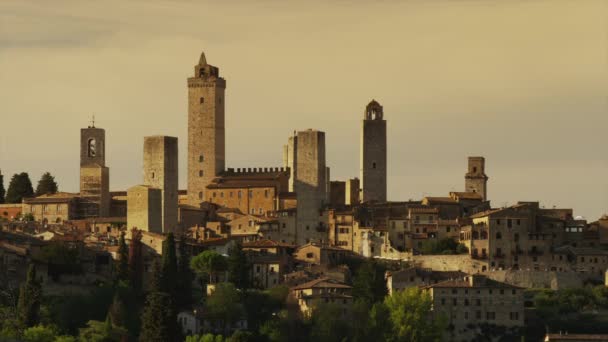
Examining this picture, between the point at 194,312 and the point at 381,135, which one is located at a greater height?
the point at 381,135

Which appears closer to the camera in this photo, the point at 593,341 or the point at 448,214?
the point at 593,341

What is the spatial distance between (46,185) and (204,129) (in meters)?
9.77

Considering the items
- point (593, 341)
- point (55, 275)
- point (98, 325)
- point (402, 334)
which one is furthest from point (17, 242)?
point (593, 341)

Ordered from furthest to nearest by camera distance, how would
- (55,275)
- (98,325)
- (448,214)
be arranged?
1. (448,214)
2. (55,275)
3. (98,325)

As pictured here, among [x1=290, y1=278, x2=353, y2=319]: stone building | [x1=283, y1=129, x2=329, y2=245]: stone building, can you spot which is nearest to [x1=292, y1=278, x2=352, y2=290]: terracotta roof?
[x1=290, y1=278, x2=353, y2=319]: stone building

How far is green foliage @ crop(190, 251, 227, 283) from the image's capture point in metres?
102

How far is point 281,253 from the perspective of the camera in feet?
350

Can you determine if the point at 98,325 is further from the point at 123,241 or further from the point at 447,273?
the point at 447,273

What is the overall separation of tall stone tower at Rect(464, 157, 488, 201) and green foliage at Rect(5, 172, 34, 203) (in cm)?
2207

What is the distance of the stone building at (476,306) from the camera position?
322ft

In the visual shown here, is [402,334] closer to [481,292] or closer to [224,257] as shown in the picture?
[481,292]

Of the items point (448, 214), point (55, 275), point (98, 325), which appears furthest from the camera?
point (448, 214)

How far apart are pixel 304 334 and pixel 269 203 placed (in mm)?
21196

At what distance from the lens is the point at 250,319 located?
96938 mm
